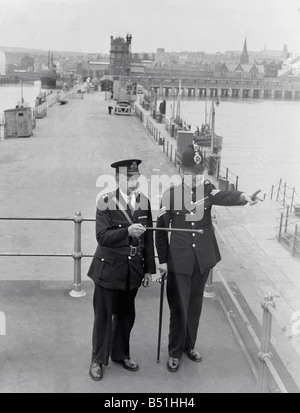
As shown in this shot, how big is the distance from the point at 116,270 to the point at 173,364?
0.94m

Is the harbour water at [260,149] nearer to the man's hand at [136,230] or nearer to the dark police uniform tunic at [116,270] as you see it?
the dark police uniform tunic at [116,270]

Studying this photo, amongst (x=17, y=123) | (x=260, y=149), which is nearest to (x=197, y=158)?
(x=17, y=123)

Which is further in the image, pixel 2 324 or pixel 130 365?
pixel 2 324

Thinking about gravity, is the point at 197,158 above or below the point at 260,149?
above

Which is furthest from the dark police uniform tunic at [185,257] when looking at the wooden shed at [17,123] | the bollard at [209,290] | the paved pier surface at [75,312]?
the wooden shed at [17,123]

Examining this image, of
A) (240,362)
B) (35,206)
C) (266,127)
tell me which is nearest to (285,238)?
(35,206)

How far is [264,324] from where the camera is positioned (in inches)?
157

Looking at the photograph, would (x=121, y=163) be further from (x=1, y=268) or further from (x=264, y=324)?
(x=1, y=268)

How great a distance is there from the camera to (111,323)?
455 cm

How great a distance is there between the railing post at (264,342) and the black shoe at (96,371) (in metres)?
1.25

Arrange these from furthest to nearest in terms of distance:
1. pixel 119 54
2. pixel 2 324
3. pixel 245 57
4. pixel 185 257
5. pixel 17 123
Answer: pixel 245 57, pixel 119 54, pixel 17 123, pixel 2 324, pixel 185 257

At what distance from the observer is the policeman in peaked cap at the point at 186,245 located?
466 cm

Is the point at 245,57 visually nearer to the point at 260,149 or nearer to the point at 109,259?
the point at 260,149
